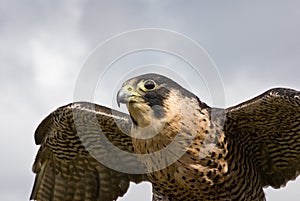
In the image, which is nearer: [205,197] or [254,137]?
[205,197]

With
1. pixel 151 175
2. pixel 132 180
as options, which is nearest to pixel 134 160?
pixel 132 180

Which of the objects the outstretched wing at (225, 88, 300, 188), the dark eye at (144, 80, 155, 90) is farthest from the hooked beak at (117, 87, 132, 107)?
the outstretched wing at (225, 88, 300, 188)

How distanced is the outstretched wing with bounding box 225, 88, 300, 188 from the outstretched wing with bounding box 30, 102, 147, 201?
1.91 m

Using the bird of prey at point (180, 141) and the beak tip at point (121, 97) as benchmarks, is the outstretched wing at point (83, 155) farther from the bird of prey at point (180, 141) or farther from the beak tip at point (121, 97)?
the beak tip at point (121, 97)

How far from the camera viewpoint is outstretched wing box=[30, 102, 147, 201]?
13461 millimetres

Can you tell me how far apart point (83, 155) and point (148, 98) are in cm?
362

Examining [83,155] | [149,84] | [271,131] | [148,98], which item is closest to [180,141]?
→ [148,98]

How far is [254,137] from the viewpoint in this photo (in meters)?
13.0

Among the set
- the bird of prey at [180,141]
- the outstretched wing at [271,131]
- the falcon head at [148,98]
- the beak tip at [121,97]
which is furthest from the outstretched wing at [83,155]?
the beak tip at [121,97]

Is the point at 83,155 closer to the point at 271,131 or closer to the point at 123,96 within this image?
the point at 271,131

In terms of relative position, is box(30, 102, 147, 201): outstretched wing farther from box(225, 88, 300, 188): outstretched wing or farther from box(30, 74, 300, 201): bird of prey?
box(225, 88, 300, 188): outstretched wing

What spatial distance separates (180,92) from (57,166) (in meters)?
4.01

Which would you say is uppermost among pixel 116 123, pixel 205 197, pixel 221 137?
pixel 116 123

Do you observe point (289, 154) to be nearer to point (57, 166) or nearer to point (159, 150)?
point (159, 150)
